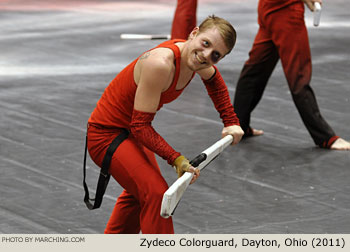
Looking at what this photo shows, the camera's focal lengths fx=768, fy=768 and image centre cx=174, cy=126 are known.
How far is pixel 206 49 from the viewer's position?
306cm

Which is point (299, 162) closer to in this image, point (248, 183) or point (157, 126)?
point (248, 183)

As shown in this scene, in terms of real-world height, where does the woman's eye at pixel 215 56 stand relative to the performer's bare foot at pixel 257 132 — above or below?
above

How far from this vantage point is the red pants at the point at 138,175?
311cm

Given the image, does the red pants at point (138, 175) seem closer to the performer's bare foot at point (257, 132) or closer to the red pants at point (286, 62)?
the red pants at point (286, 62)

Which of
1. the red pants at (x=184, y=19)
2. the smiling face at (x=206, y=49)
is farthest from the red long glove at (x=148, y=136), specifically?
the red pants at (x=184, y=19)

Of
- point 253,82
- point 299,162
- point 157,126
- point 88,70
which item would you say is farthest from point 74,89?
point 299,162

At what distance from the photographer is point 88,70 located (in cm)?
766

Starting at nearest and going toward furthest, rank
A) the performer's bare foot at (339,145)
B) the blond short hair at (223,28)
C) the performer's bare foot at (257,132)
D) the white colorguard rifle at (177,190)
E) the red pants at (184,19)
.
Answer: the white colorguard rifle at (177,190)
the blond short hair at (223,28)
the performer's bare foot at (339,145)
the performer's bare foot at (257,132)
the red pants at (184,19)

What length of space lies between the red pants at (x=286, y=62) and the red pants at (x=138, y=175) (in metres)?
2.08

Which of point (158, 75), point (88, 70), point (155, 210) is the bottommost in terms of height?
point (88, 70)

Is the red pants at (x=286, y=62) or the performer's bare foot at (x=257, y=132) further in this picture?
the performer's bare foot at (x=257, y=132)

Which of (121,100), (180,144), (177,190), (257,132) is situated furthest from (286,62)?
(177,190)

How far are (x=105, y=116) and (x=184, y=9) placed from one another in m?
4.30

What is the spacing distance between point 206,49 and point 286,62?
231 cm
